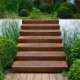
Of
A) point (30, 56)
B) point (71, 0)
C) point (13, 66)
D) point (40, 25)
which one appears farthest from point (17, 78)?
point (71, 0)

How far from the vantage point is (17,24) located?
9086 mm

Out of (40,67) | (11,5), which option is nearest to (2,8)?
(11,5)

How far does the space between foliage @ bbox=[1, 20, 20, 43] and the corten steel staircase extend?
203 mm

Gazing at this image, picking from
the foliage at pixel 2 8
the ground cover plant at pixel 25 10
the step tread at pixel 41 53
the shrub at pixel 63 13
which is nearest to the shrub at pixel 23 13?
the ground cover plant at pixel 25 10

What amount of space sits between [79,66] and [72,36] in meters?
2.97

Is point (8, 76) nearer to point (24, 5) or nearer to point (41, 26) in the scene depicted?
point (41, 26)

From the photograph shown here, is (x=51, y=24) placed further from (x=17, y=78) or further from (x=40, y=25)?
(x=17, y=78)

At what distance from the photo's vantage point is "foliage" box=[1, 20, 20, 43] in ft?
28.3

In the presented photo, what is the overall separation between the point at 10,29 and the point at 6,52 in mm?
1586

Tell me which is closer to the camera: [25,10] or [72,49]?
[72,49]

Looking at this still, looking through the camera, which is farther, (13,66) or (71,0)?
(71,0)

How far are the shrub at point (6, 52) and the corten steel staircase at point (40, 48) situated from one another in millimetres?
163

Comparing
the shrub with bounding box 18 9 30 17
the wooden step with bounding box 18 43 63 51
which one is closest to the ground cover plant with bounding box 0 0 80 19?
the shrub with bounding box 18 9 30 17

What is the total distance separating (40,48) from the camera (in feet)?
27.2
